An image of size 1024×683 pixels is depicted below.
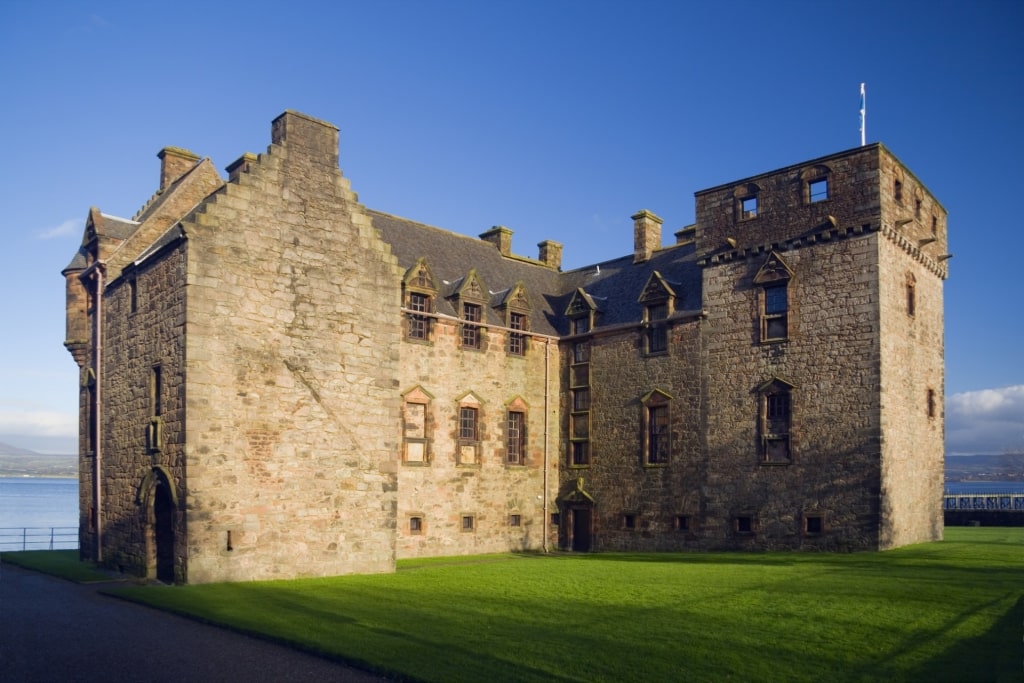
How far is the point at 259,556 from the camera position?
884 inches

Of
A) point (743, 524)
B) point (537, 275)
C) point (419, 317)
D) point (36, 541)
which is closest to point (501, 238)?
point (537, 275)

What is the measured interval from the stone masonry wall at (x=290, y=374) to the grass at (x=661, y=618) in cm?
141

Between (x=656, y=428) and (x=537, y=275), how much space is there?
11.7 m

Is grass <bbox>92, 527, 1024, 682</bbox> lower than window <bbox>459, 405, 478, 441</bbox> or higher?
lower

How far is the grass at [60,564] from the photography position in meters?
23.4

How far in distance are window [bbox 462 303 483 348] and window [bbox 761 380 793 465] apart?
11.5 m

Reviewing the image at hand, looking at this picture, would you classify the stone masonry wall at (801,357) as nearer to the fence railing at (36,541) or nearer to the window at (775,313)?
the window at (775,313)

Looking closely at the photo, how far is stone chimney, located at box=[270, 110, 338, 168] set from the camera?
24703mm

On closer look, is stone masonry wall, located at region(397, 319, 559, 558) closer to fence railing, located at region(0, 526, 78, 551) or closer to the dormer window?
the dormer window

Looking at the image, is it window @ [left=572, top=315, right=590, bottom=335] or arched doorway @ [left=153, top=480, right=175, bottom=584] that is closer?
arched doorway @ [left=153, top=480, right=175, bottom=584]

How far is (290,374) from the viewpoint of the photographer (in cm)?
2375

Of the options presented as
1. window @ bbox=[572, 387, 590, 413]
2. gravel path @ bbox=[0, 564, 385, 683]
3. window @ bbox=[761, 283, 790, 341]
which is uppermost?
window @ bbox=[761, 283, 790, 341]

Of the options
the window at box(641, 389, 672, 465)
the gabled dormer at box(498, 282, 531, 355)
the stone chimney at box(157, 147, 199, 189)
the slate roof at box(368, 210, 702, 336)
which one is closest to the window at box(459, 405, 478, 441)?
the gabled dormer at box(498, 282, 531, 355)

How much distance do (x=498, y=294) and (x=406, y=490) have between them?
9985 mm
